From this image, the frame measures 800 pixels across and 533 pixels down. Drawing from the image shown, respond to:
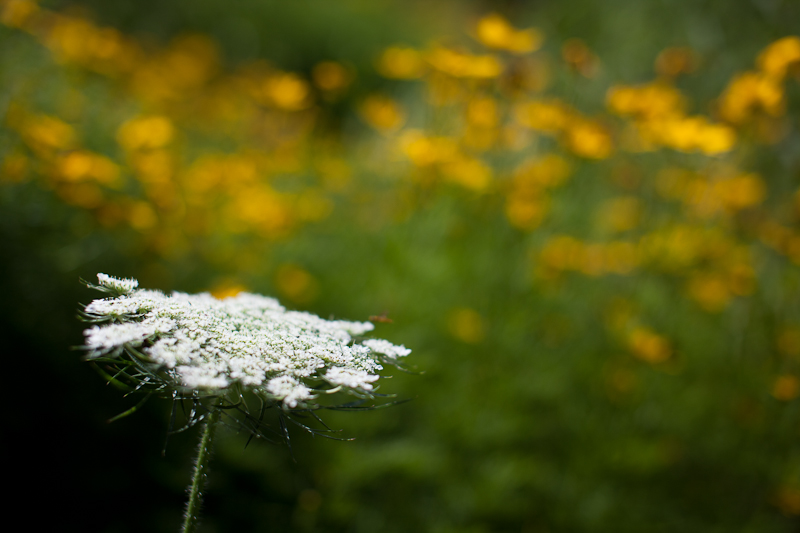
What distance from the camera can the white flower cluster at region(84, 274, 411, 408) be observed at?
27.0 inches

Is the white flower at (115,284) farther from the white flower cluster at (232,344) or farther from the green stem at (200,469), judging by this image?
the green stem at (200,469)

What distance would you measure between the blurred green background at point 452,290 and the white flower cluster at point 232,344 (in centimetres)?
119

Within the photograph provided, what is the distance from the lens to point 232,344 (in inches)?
30.6

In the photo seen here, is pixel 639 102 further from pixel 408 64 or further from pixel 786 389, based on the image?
pixel 786 389

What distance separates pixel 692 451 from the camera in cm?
279

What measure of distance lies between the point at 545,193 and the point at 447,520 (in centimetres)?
170

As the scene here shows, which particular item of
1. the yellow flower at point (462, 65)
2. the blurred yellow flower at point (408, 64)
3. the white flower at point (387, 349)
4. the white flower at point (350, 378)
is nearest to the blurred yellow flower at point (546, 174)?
the yellow flower at point (462, 65)

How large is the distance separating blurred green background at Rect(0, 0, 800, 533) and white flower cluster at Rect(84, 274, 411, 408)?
3.91 feet

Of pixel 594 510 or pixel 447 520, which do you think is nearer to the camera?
pixel 447 520

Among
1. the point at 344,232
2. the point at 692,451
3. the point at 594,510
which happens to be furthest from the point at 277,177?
the point at 692,451

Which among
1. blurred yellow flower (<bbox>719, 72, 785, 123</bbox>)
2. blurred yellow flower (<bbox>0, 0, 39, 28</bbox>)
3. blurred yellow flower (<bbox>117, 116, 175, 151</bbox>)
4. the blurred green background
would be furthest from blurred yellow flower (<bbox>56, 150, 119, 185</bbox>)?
blurred yellow flower (<bbox>719, 72, 785, 123</bbox>)

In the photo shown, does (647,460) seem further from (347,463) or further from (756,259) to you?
(756,259)

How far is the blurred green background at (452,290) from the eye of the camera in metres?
2.05

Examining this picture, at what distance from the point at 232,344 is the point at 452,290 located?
2.14 metres
